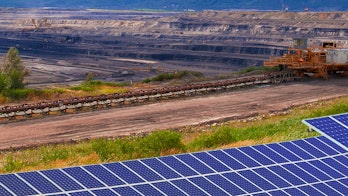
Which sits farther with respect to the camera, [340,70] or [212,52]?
[212,52]

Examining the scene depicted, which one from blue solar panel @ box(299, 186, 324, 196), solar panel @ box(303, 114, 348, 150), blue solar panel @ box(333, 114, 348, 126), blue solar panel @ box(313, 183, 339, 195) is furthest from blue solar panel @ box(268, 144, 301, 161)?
blue solar panel @ box(333, 114, 348, 126)

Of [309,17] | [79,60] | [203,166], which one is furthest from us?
[309,17]

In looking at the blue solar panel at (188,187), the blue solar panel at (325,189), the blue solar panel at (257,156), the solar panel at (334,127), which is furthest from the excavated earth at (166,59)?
the blue solar panel at (325,189)

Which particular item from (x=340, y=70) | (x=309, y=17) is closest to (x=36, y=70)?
(x=340, y=70)

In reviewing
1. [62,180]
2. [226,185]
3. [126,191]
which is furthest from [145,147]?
[62,180]

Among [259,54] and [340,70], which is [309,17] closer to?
[259,54]

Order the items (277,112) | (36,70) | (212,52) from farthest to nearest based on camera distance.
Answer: (212,52) < (36,70) < (277,112)

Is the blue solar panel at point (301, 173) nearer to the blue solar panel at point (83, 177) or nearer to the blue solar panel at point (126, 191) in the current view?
the blue solar panel at point (126, 191)
